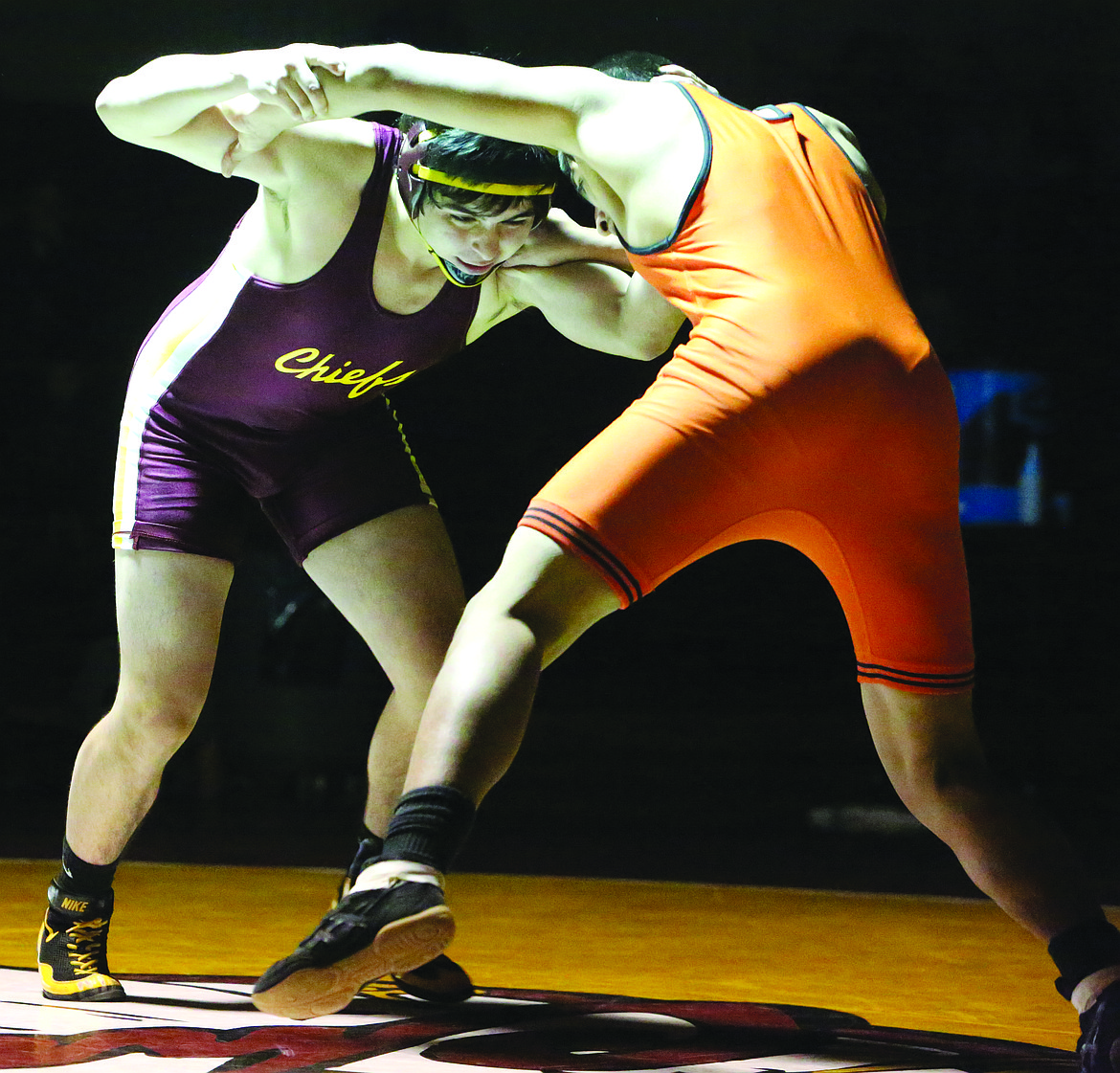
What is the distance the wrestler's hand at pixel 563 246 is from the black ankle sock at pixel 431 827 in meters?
0.85

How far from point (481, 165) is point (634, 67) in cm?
21

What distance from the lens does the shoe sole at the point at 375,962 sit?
1259mm

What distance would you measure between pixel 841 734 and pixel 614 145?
10.7ft

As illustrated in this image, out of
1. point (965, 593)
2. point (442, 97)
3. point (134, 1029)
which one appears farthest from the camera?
point (134, 1029)

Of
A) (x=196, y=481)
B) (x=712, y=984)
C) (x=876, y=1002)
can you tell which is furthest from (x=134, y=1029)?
(x=876, y=1002)

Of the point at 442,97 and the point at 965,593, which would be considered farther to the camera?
the point at 965,593

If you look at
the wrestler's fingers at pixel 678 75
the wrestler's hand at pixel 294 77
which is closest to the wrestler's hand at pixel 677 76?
the wrestler's fingers at pixel 678 75

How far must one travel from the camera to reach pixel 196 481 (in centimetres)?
212

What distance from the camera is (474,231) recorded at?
1.80 m

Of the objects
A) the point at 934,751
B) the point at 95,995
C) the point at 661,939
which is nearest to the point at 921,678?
the point at 934,751

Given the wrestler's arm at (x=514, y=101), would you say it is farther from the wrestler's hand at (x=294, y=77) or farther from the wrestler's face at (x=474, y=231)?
the wrestler's face at (x=474, y=231)

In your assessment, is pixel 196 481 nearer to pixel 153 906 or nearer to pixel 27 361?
pixel 153 906

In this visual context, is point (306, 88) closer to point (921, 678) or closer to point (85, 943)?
point (921, 678)

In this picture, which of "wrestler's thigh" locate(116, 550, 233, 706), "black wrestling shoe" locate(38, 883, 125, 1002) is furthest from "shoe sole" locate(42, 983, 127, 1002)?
"wrestler's thigh" locate(116, 550, 233, 706)
